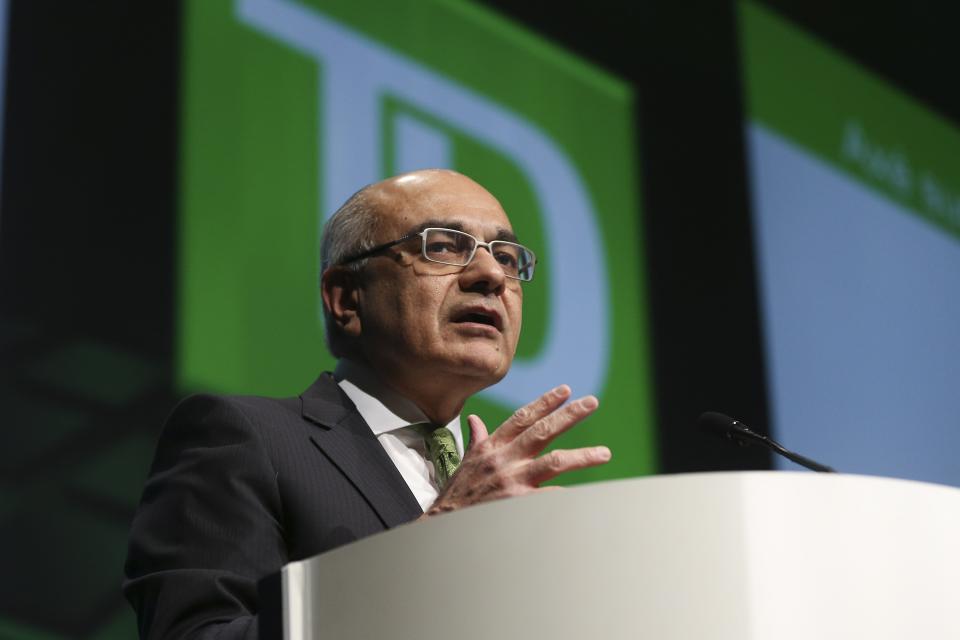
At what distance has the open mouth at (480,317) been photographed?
7.48ft

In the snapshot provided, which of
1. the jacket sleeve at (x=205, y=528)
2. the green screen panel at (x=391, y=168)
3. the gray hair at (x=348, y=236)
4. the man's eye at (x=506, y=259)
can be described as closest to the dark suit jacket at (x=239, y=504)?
the jacket sleeve at (x=205, y=528)

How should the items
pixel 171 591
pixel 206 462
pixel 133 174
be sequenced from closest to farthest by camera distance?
pixel 171 591 < pixel 206 462 < pixel 133 174

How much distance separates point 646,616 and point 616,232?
278cm

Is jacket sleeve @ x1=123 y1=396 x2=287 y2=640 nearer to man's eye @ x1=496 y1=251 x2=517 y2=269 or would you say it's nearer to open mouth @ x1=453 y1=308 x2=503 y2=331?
open mouth @ x1=453 y1=308 x2=503 y2=331

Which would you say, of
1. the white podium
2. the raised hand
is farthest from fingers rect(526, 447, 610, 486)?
the white podium

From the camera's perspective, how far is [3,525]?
8.66 ft

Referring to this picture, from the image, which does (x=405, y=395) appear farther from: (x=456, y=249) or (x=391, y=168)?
(x=391, y=168)

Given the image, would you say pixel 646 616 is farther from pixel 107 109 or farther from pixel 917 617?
pixel 107 109

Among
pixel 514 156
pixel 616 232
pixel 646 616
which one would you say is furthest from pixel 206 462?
pixel 616 232

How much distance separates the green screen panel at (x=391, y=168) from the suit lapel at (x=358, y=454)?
2.77 ft

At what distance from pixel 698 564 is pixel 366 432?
3.13 ft

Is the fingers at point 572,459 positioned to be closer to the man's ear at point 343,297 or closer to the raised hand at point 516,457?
the raised hand at point 516,457

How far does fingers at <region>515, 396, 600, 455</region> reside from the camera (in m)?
1.52

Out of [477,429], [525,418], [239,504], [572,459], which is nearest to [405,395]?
[477,429]
